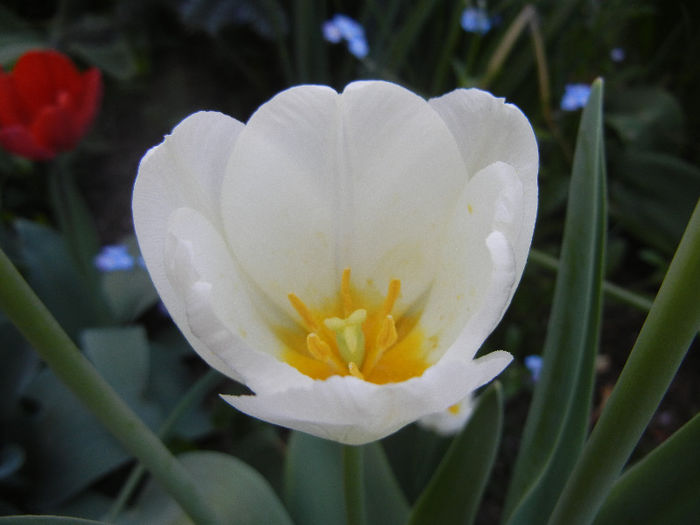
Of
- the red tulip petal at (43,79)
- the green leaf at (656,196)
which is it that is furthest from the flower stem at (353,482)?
the green leaf at (656,196)

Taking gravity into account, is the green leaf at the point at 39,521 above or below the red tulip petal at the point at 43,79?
above

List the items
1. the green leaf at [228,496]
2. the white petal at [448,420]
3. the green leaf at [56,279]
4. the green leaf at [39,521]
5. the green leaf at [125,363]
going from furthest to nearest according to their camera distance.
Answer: the green leaf at [56,279]
the green leaf at [125,363]
the white petal at [448,420]
the green leaf at [228,496]
the green leaf at [39,521]

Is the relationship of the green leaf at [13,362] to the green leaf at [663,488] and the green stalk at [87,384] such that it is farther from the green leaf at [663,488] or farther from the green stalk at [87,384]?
the green leaf at [663,488]

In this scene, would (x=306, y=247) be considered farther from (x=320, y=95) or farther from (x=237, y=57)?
(x=237, y=57)

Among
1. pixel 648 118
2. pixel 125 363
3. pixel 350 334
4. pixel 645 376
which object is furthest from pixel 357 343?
pixel 648 118

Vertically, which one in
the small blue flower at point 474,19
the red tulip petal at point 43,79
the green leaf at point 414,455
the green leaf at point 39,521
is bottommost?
the green leaf at point 414,455

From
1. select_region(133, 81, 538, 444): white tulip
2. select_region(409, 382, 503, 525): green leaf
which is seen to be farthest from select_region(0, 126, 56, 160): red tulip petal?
select_region(409, 382, 503, 525): green leaf

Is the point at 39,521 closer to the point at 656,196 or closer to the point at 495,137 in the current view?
the point at 495,137
